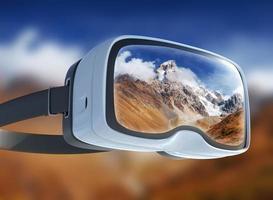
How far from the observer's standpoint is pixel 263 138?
1.37m

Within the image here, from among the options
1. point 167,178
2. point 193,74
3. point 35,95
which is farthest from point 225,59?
point 167,178

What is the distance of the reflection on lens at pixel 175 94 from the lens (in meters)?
0.43

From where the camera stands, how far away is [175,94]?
0.45 meters

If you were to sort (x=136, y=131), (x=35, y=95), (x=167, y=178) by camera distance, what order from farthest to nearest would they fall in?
(x=167, y=178), (x=35, y=95), (x=136, y=131)

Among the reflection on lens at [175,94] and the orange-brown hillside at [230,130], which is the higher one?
the reflection on lens at [175,94]

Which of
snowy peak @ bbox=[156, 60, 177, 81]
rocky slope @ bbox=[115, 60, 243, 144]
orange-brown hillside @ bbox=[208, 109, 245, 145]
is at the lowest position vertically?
orange-brown hillside @ bbox=[208, 109, 245, 145]

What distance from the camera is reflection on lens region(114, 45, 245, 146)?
43 cm

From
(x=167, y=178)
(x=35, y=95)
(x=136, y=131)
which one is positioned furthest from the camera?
(x=167, y=178)

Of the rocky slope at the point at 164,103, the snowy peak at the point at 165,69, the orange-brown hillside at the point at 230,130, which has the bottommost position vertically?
the orange-brown hillside at the point at 230,130

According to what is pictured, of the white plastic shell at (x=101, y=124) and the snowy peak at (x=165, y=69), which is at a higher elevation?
the snowy peak at (x=165, y=69)

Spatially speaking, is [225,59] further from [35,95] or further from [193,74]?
[35,95]

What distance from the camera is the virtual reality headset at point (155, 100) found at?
428 millimetres

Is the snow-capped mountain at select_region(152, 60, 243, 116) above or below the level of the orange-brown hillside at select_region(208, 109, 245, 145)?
above

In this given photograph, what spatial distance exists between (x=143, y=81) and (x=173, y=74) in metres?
0.03
